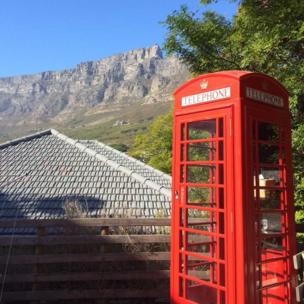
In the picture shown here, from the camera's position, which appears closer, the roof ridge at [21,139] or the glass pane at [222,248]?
the glass pane at [222,248]

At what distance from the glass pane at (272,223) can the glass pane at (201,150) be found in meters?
0.98

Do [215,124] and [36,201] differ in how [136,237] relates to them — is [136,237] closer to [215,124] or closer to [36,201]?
[215,124]

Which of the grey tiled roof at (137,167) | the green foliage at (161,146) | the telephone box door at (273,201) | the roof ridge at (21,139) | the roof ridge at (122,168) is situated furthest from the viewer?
the green foliage at (161,146)

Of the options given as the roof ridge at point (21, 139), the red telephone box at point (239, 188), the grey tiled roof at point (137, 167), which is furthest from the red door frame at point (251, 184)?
the roof ridge at point (21, 139)

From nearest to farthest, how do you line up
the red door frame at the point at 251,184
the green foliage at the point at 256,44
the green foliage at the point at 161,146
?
1. the red door frame at the point at 251,184
2. the green foliage at the point at 256,44
3. the green foliage at the point at 161,146

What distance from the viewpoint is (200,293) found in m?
4.58

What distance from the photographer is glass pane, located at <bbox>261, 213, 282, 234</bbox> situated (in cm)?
434

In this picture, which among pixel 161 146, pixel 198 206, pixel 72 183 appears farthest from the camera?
pixel 161 146

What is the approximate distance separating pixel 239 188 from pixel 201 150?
1321mm

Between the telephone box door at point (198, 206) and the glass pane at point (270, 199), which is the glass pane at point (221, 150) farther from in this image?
the glass pane at point (270, 199)

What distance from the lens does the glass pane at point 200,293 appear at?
177 inches

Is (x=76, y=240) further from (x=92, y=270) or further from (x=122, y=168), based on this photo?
(x=122, y=168)

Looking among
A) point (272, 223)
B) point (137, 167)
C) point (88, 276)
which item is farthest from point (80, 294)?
point (137, 167)

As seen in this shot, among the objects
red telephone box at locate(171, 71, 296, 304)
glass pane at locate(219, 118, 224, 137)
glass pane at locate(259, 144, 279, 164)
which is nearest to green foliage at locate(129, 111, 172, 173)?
glass pane at locate(259, 144, 279, 164)
